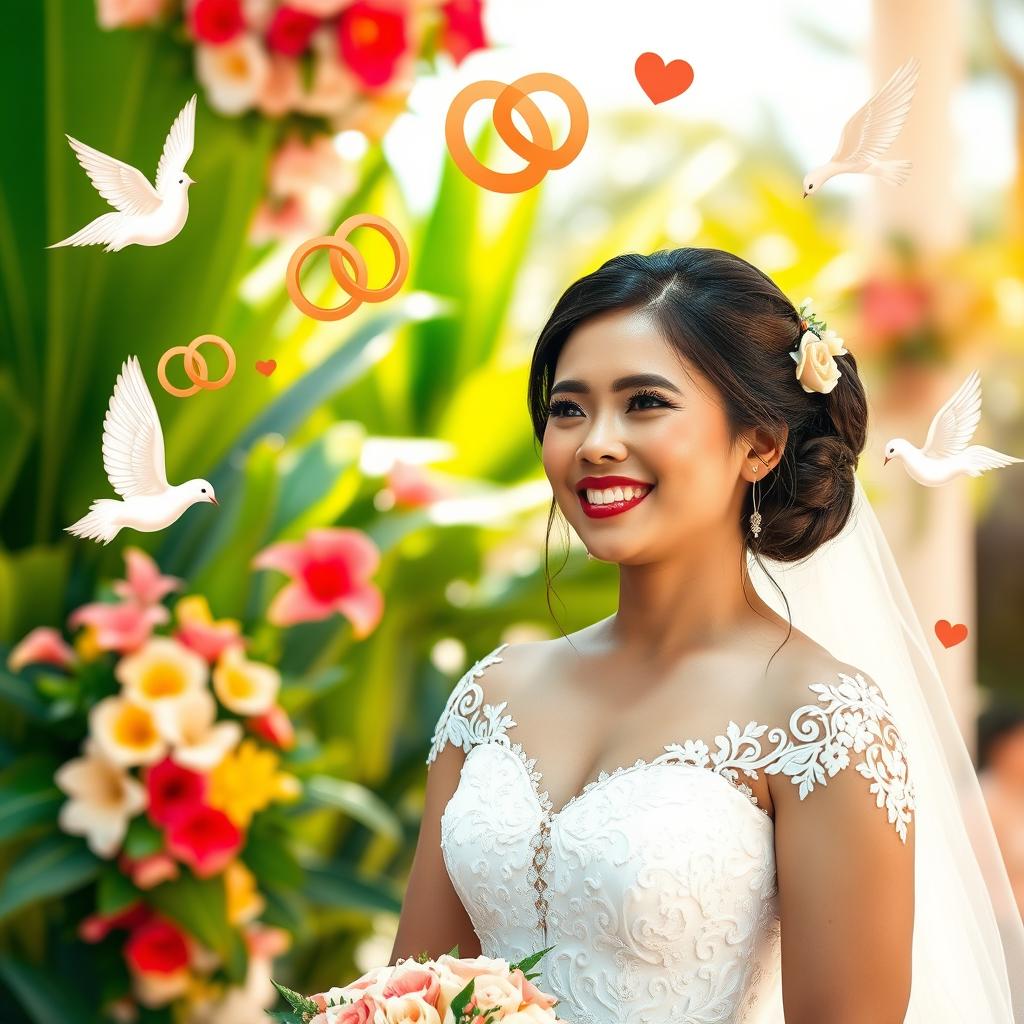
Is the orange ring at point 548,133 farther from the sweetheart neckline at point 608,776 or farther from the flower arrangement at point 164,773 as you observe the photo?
the flower arrangement at point 164,773

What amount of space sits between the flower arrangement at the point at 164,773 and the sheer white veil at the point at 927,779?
1302 mm

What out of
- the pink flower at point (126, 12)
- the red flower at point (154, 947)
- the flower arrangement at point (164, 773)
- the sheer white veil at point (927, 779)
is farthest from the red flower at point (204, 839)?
the pink flower at point (126, 12)

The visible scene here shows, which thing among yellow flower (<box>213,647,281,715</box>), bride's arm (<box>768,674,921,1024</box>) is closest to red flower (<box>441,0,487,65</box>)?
yellow flower (<box>213,647,281,715</box>)

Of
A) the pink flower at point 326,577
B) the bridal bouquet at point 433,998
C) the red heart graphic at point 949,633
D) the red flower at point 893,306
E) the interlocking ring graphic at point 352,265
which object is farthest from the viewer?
the red flower at point 893,306

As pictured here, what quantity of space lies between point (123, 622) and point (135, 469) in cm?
147

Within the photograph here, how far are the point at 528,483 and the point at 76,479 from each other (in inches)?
46.2

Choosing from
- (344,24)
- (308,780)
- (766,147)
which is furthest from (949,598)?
(766,147)

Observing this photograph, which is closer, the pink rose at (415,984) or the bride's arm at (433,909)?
the pink rose at (415,984)

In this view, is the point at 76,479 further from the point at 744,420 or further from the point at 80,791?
the point at 744,420

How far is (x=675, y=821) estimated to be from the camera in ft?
5.95

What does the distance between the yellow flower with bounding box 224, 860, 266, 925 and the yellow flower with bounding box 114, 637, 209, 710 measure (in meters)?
0.39

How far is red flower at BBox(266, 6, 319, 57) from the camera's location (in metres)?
3.20

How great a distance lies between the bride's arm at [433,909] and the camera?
6.95 ft

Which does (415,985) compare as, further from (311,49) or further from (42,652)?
(311,49)
